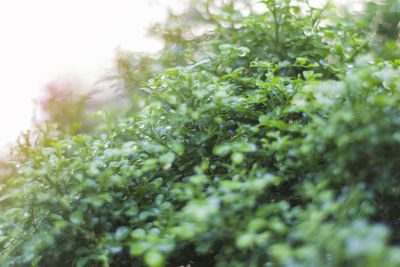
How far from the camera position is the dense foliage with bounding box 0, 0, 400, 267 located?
49cm

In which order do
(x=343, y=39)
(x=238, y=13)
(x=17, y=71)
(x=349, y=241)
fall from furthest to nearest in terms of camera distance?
(x=17, y=71)
(x=238, y=13)
(x=343, y=39)
(x=349, y=241)

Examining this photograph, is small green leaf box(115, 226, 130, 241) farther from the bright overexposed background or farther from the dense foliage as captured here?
the bright overexposed background

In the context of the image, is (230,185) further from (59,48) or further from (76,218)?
(59,48)

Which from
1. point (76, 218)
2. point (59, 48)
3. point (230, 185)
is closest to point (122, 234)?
point (76, 218)

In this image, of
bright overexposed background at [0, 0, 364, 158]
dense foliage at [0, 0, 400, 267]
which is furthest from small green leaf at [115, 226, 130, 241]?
bright overexposed background at [0, 0, 364, 158]

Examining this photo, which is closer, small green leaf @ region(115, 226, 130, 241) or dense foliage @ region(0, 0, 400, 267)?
dense foliage @ region(0, 0, 400, 267)

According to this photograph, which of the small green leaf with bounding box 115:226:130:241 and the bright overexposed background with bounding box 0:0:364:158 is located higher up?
the bright overexposed background with bounding box 0:0:364:158

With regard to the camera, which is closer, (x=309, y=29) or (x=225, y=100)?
(x=225, y=100)

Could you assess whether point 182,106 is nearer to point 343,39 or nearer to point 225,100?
point 225,100

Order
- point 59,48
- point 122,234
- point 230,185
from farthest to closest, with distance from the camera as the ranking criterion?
point 59,48, point 122,234, point 230,185

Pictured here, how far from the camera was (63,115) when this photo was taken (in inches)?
52.6

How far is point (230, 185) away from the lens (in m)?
0.51

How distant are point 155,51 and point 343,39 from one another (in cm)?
80

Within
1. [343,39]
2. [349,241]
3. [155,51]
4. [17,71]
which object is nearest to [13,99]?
[17,71]
